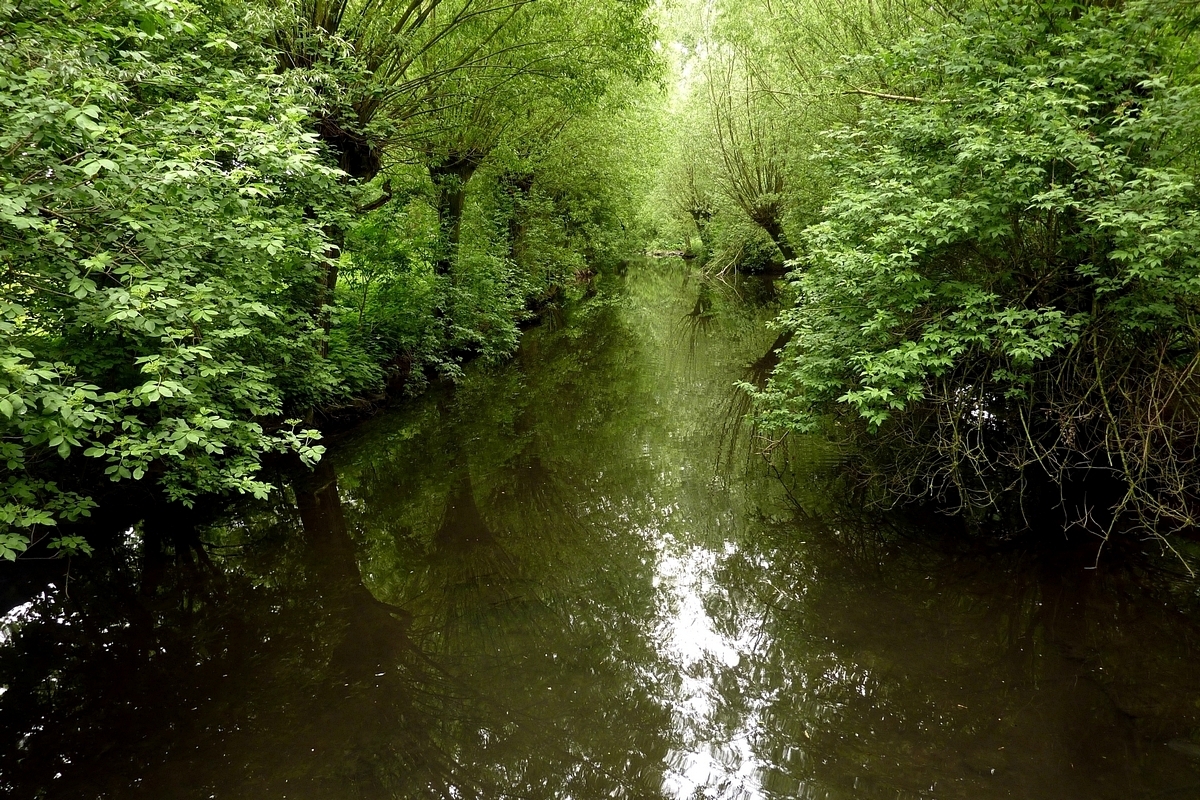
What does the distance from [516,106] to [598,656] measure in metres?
11.0

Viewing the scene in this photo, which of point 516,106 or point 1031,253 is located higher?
point 516,106

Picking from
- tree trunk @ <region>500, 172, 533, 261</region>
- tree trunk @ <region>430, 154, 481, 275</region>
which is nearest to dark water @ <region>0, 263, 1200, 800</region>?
tree trunk @ <region>430, 154, 481, 275</region>

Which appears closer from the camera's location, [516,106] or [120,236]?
[120,236]

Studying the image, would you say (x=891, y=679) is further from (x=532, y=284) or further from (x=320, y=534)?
(x=532, y=284)

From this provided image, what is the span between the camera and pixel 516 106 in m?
12.8

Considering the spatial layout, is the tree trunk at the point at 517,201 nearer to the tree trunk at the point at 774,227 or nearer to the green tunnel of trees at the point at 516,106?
the green tunnel of trees at the point at 516,106

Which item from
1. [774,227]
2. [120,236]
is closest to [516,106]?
[120,236]

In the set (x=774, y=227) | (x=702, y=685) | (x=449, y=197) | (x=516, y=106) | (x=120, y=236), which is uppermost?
(x=516, y=106)

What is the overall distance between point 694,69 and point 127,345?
2280 cm

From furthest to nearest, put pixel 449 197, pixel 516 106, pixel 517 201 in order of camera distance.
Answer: pixel 517 201 → pixel 449 197 → pixel 516 106

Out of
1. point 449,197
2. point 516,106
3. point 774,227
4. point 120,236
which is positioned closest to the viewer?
point 120,236

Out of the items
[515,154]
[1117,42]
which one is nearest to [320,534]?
[1117,42]

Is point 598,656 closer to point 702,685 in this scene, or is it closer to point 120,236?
point 702,685

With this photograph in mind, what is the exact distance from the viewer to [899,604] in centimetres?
652
